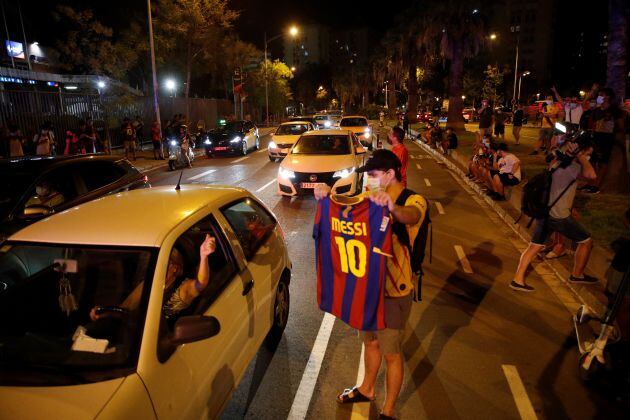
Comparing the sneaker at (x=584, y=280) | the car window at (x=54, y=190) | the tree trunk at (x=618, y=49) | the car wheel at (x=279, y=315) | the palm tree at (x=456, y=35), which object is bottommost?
the sneaker at (x=584, y=280)

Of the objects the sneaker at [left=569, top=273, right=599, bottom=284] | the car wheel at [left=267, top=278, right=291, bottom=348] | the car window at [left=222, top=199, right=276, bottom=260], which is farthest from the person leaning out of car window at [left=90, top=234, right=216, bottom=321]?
the sneaker at [left=569, top=273, right=599, bottom=284]

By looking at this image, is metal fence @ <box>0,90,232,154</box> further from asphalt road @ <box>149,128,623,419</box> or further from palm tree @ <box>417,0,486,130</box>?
palm tree @ <box>417,0,486,130</box>

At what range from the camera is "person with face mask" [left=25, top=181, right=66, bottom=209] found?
5.68 meters

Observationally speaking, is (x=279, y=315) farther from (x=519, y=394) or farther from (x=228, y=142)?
(x=228, y=142)

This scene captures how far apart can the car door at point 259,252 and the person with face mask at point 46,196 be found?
2742 millimetres

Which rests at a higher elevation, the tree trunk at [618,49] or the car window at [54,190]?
the tree trunk at [618,49]

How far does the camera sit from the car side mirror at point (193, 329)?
8.06 ft

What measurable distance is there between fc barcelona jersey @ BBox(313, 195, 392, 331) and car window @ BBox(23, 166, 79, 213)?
4173 mm

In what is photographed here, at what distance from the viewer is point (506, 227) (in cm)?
885

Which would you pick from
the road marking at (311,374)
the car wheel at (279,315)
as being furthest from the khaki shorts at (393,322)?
the car wheel at (279,315)

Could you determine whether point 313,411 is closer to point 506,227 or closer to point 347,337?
point 347,337

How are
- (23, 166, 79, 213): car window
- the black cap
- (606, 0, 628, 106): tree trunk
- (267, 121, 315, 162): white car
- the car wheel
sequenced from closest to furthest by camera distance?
the black cap < the car wheel < (23, 166, 79, 213): car window < (606, 0, 628, 106): tree trunk < (267, 121, 315, 162): white car

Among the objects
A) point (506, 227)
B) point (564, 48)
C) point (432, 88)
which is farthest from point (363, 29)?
point (506, 227)

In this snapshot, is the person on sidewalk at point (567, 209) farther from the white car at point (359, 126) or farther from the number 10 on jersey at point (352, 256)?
the white car at point (359, 126)
